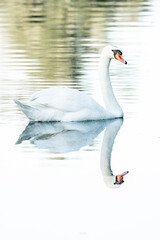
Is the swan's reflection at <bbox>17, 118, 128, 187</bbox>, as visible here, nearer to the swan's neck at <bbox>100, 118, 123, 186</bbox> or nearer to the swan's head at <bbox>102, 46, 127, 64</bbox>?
the swan's neck at <bbox>100, 118, 123, 186</bbox>

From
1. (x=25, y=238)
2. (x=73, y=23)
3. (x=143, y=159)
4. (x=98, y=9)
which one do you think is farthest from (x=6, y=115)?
(x=98, y=9)

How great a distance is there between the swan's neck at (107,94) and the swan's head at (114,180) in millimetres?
3524

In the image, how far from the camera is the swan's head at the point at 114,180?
332 inches

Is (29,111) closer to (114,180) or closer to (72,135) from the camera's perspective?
(72,135)

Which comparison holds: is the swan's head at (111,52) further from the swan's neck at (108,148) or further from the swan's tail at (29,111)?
the swan's tail at (29,111)

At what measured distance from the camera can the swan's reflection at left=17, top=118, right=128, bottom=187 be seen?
9.98 metres

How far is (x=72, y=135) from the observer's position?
10945 mm

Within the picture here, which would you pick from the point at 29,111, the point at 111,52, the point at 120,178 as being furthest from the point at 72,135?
the point at 120,178

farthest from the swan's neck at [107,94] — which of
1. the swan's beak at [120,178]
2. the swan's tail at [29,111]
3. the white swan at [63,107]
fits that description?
the swan's beak at [120,178]

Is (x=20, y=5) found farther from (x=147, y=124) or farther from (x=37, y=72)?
(x=147, y=124)

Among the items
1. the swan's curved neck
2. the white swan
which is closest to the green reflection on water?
the white swan

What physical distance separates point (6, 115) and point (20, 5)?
21946 mm

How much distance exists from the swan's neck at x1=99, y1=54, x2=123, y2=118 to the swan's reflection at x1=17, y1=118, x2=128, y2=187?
5.5 inches

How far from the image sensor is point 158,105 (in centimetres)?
1288
